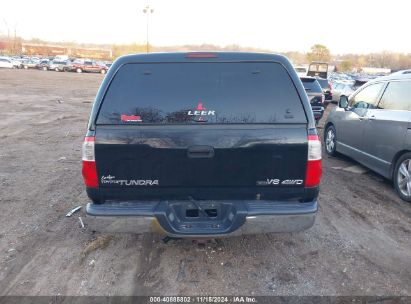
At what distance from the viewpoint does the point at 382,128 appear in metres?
5.45

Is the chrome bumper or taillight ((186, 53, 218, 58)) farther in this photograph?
taillight ((186, 53, 218, 58))

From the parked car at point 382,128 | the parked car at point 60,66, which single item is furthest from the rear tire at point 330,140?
the parked car at point 60,66

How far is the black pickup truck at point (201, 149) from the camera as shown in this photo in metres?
2.82

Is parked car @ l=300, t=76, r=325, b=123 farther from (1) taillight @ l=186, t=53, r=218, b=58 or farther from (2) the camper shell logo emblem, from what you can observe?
(2) the camper shell logo emblem

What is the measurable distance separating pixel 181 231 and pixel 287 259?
135 cm

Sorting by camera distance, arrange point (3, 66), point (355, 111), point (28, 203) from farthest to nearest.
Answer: point (3, 66) → point (355, 111) → point (28, 203)

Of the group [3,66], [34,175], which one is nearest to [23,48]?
[3,66]

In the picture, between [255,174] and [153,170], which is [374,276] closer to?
[255,174]

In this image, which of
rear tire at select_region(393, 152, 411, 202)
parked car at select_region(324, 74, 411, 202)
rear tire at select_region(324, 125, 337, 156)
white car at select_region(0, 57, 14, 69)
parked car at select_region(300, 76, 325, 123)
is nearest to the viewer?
rear tire at select_region(393, 152, 411, 202)

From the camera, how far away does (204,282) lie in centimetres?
308

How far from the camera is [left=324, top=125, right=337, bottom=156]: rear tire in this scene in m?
7.38

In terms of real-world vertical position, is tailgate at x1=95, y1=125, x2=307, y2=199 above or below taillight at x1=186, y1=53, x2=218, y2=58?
below

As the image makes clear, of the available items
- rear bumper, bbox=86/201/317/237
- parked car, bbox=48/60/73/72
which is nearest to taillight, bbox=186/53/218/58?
rear bumper, bbox=86/201/317/237

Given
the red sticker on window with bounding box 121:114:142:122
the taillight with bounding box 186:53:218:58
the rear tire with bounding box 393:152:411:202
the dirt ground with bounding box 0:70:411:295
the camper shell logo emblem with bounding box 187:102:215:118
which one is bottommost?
the dirt ground with bounding box 0:70:411:295
